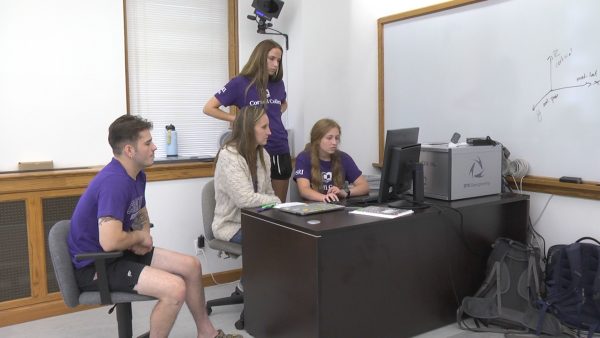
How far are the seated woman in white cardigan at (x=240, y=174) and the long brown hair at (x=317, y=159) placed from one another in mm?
361

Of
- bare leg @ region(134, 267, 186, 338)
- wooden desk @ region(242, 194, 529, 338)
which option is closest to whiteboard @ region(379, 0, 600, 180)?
wooden desk @ region(242, 194, 529, 338)

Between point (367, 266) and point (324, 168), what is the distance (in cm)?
92

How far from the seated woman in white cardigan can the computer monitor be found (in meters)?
0.61

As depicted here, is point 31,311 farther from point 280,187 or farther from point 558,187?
point 558,187

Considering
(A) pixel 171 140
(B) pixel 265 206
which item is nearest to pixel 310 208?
(B) pixel 265 206

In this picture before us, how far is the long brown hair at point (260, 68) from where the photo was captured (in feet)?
9.84

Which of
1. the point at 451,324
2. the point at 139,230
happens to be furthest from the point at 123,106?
the point at 451,324

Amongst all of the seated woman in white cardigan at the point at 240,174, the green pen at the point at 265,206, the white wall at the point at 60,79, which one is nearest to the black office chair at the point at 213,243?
the seated woman in white cardigan at the point at 240,174

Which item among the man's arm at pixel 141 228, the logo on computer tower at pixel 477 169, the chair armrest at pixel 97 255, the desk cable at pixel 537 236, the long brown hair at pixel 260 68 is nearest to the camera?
the chair armrest at pixel 97 255

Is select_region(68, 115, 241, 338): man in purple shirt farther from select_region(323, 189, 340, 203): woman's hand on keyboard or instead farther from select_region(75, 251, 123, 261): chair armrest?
select_region(323, 189, 340, 203): woman's hand on keyboard

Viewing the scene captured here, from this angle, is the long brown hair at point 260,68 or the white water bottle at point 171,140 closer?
the long brown hair at point 260,68

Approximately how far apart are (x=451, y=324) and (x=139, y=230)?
1.71 m

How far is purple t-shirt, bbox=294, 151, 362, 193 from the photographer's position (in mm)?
3016

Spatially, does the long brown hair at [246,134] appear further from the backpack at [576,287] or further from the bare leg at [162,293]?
the backpack at [576,287]
